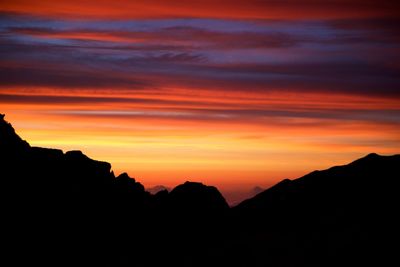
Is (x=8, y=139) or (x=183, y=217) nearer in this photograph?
(x=8, y=139)

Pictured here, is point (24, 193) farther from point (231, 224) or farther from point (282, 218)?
point (282, 218)

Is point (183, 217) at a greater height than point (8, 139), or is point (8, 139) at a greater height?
point (8, 139)

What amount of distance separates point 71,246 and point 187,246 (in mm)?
16517

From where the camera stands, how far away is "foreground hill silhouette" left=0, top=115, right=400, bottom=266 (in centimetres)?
6900

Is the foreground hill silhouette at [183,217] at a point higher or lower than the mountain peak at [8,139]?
lower

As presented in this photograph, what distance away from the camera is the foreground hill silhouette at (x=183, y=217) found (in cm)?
6900

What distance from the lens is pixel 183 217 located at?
291 feet

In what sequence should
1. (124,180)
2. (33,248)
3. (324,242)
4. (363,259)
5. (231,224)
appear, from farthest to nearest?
(124,180)
(231,224)
(33,248)
(324,242)
(363,259)

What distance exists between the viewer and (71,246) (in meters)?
77.9

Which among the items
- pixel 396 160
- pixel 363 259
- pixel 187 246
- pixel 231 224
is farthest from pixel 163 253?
pixel 396 160

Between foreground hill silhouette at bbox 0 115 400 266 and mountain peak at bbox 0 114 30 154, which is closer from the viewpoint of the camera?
foreground hill silhouette at bbox 0 115 400 266

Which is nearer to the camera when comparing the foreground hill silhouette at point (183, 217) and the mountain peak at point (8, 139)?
the foreground hill silhouette at point (183, 217)

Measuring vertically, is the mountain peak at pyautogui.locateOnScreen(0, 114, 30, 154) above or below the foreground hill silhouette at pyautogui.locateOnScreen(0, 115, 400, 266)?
above

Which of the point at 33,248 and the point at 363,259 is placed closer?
the point at 363,259
